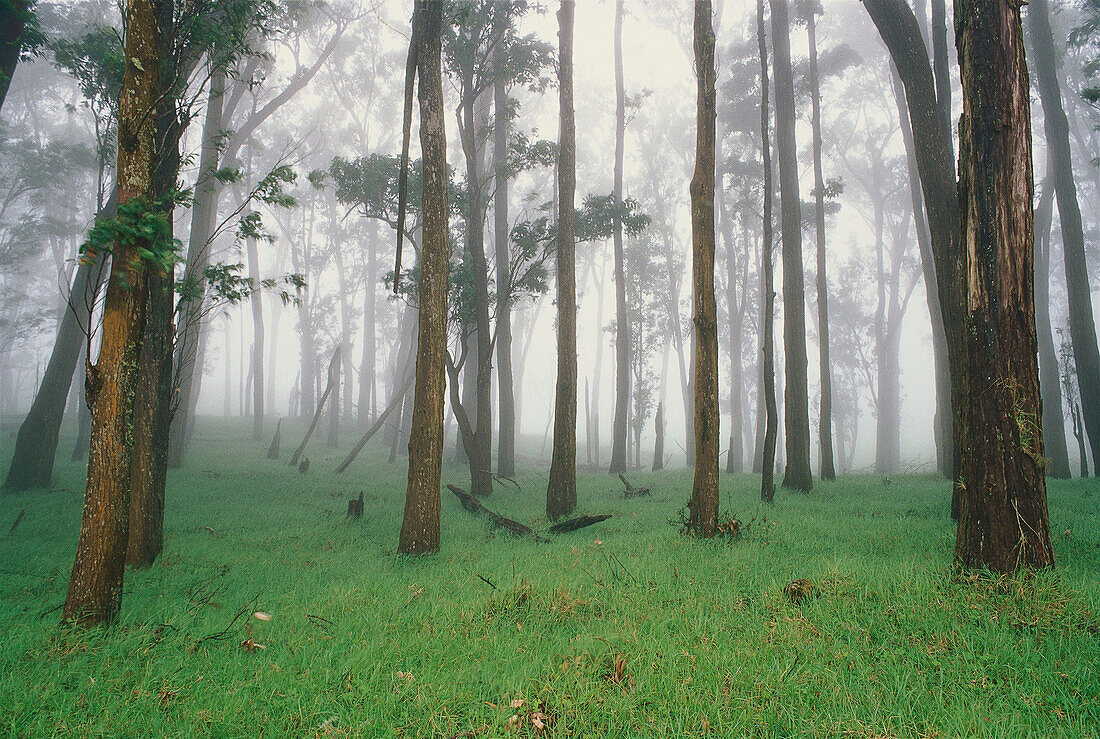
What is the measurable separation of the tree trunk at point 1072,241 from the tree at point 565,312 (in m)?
11.0

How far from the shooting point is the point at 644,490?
11.2m

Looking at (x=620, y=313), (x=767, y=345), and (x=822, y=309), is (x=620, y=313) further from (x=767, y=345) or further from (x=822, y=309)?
(x=767, y=345)

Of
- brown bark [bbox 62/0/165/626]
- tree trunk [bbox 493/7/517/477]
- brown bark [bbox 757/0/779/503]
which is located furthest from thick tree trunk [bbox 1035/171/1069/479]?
brown bark [bbox 62/0/165/626]

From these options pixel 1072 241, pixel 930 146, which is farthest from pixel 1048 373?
pixel 930 146

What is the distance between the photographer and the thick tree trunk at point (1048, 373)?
1277 cm

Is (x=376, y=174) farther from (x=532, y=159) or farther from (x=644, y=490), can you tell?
(x=644, y=490)

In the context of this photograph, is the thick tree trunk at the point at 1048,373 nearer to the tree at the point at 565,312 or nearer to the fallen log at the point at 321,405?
the tree at the point at 565,312

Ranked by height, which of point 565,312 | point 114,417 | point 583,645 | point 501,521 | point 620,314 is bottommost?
point 501,521

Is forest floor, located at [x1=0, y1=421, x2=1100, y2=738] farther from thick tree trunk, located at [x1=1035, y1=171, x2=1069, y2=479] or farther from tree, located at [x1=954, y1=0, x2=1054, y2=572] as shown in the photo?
thick tree trunk, located at [x1=1035, y1=171, x2=1069, y2=479]

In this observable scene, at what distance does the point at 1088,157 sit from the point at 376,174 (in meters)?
34.4

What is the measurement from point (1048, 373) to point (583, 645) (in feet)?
61.2

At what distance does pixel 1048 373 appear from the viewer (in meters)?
14.9

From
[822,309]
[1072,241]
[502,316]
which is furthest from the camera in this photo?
[502,316]

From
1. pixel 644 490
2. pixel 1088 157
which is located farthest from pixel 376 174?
pixel 1088 157
